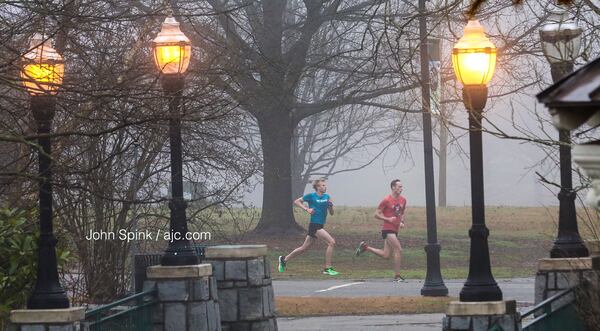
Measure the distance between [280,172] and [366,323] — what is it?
16235 millimetres

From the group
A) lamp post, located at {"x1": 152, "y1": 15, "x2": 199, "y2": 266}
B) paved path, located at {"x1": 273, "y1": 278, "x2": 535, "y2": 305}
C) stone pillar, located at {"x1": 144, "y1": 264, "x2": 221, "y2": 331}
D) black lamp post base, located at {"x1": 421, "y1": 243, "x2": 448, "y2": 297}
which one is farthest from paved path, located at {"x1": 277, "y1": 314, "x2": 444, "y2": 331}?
stone pillar, located at {"x1": 144, "y1": 264, "x2": 221, "y2": 331}

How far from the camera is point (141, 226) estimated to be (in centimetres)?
1777

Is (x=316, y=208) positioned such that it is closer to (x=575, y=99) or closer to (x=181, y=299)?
(x=181, y=299)

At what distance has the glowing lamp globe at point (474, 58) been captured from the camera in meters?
12.4

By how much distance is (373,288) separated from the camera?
2356 cm

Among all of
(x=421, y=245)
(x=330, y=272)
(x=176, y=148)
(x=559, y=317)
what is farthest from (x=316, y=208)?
(x=559, y=317)

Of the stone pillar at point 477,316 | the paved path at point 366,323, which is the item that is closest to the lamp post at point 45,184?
the stone pillar at point 477,316

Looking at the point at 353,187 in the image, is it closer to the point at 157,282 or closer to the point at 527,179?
the point at 527,179

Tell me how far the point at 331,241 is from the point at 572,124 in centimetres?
2098

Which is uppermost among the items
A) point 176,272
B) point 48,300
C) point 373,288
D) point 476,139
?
point 476,139

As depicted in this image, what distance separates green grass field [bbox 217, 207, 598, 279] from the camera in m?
28.6

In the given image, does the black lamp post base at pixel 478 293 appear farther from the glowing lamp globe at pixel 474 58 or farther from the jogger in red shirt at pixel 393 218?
the jogger in red shirt at pixel 393 218

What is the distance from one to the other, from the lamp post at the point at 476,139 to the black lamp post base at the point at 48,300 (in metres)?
3.53

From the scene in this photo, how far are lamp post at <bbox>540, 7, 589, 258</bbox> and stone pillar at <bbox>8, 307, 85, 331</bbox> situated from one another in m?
4.88
